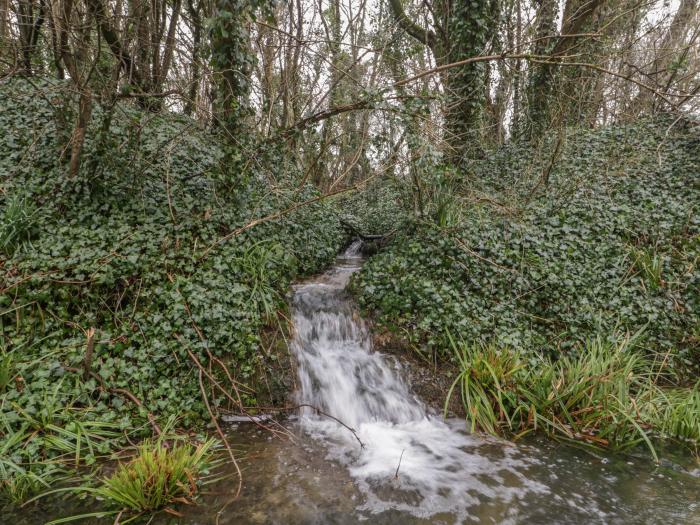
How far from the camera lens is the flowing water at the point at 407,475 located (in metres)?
2.95

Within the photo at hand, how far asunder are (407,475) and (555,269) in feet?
13.1

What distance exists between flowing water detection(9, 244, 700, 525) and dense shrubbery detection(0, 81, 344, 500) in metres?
0.82

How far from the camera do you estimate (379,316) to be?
5.61 meters

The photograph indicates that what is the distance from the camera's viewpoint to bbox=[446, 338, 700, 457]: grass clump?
13.2 ft

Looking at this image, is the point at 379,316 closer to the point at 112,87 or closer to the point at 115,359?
the point at 115,359

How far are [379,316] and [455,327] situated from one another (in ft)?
3.62

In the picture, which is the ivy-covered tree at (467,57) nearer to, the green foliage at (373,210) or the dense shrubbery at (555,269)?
the dense shrubbery at (555,269)

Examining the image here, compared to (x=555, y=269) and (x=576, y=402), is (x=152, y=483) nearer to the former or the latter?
(x=576, y=402)

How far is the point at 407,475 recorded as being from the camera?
3496 millimetres

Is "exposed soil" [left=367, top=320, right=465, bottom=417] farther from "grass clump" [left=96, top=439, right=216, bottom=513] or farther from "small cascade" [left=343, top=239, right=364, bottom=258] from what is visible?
"small cascade" [left=343, top=239, right=364, bottom=258]

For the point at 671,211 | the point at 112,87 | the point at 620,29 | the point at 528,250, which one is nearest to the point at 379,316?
the point at 528,250

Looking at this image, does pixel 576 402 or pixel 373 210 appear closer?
pixel 576 402

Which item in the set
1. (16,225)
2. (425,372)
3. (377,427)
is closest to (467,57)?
(425,372)

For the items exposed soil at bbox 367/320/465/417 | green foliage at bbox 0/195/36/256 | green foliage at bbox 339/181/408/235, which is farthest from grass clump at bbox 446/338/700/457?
green foliage at bbox 0/195/36/256
